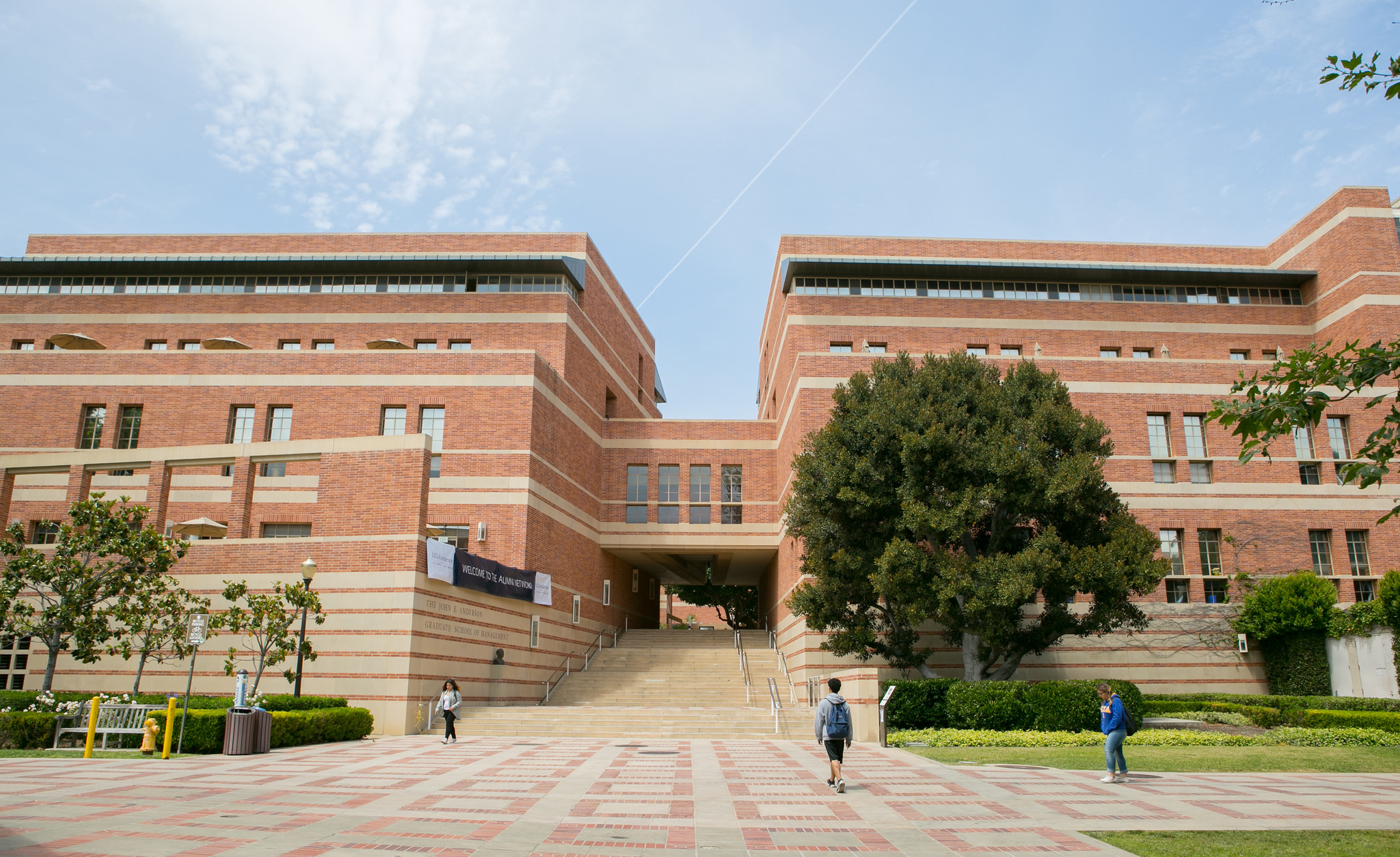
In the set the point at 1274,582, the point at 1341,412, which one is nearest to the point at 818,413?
the point at 1274,582

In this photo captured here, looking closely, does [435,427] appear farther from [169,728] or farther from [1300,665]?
[1300,665]

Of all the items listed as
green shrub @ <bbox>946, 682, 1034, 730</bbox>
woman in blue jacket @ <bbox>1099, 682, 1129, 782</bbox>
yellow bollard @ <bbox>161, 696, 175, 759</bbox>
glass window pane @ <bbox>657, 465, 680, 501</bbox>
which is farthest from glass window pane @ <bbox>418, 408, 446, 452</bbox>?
woman in blue jacket @ <bbox>1099, 682, 1129, 782</bbox>

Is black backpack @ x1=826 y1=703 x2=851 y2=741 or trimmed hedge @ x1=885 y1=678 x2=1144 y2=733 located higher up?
black backpack @ x1=826 y1=703 x2=851 y2=741

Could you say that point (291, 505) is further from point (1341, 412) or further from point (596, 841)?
point (1341, 412)

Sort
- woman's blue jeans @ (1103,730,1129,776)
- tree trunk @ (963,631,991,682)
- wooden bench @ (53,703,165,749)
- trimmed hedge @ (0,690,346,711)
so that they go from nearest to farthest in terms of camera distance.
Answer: woman's blue jeans @ (1103,730,1129,776), wooden bench @ (53,703,165,749), trimmed hedge @ (0,690,346,711), tree trunk @ (963,631,991,682)

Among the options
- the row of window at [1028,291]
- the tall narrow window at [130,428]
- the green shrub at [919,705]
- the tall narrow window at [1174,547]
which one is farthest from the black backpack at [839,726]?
the tall narrow window at [130,428]

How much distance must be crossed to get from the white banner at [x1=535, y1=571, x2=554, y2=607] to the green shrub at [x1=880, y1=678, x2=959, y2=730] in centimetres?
1107

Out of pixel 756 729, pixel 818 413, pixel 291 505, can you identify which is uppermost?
pixel 818 413

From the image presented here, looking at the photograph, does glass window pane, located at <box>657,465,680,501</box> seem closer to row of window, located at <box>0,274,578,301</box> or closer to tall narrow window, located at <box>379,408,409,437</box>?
row of window, located at <box>0,274,578,301</box>

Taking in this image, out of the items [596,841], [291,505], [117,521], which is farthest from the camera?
[291,505]

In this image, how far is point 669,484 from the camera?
34688 mm

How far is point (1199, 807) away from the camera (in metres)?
10.1

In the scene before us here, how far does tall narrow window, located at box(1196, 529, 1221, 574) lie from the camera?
89.1 feet

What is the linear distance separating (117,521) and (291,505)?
8911mm
